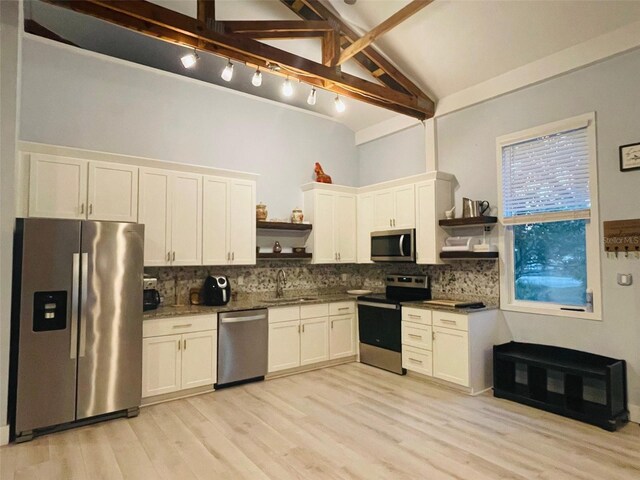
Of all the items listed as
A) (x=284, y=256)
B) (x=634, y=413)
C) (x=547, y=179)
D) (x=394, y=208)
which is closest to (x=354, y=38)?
(x=394, y=208)

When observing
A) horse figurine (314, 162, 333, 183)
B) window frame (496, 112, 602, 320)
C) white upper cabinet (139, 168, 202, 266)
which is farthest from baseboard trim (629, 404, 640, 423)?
white upper cabinet (139, 168, 202, 266)

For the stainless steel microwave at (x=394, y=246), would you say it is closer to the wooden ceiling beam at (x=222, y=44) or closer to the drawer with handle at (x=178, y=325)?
the wooden ceiling beam at (x=222, y=44)

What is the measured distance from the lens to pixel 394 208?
17.0 feet

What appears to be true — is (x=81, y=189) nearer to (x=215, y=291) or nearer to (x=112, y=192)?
(x=112, y=192)

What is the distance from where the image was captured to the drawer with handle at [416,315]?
14.4 ft

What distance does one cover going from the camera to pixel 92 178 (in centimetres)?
368

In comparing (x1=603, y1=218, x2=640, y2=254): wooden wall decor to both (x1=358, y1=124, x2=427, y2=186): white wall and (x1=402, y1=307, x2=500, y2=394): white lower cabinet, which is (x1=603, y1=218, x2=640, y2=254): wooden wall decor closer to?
(x1=402, y1=307, x2=500, y2=394): white lower cabinet

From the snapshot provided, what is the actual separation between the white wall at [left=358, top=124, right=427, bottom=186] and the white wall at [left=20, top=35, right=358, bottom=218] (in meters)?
0.32

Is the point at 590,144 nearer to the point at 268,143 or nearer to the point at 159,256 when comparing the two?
the point at 268,143

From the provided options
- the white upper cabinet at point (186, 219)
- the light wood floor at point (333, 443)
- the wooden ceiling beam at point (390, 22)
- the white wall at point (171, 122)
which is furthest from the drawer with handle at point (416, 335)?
the wooden ceiling beam at point (390, 22)

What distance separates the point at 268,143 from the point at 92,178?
2.36 meters

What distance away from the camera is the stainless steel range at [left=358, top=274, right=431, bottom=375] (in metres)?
4.72

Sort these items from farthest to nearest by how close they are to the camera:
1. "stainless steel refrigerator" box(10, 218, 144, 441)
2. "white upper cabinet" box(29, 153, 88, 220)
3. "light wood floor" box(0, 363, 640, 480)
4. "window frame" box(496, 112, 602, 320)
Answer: "window frame" box(496, 112, 602, 320), "white upper cabinet" box(29, 153, 88, 220), "stainless steel refrigerator" box(10, 218, 144, 441), "light wood floor" box(0, 363, 640, 480)

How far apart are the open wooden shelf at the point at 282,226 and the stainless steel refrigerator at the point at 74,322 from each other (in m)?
1.66
